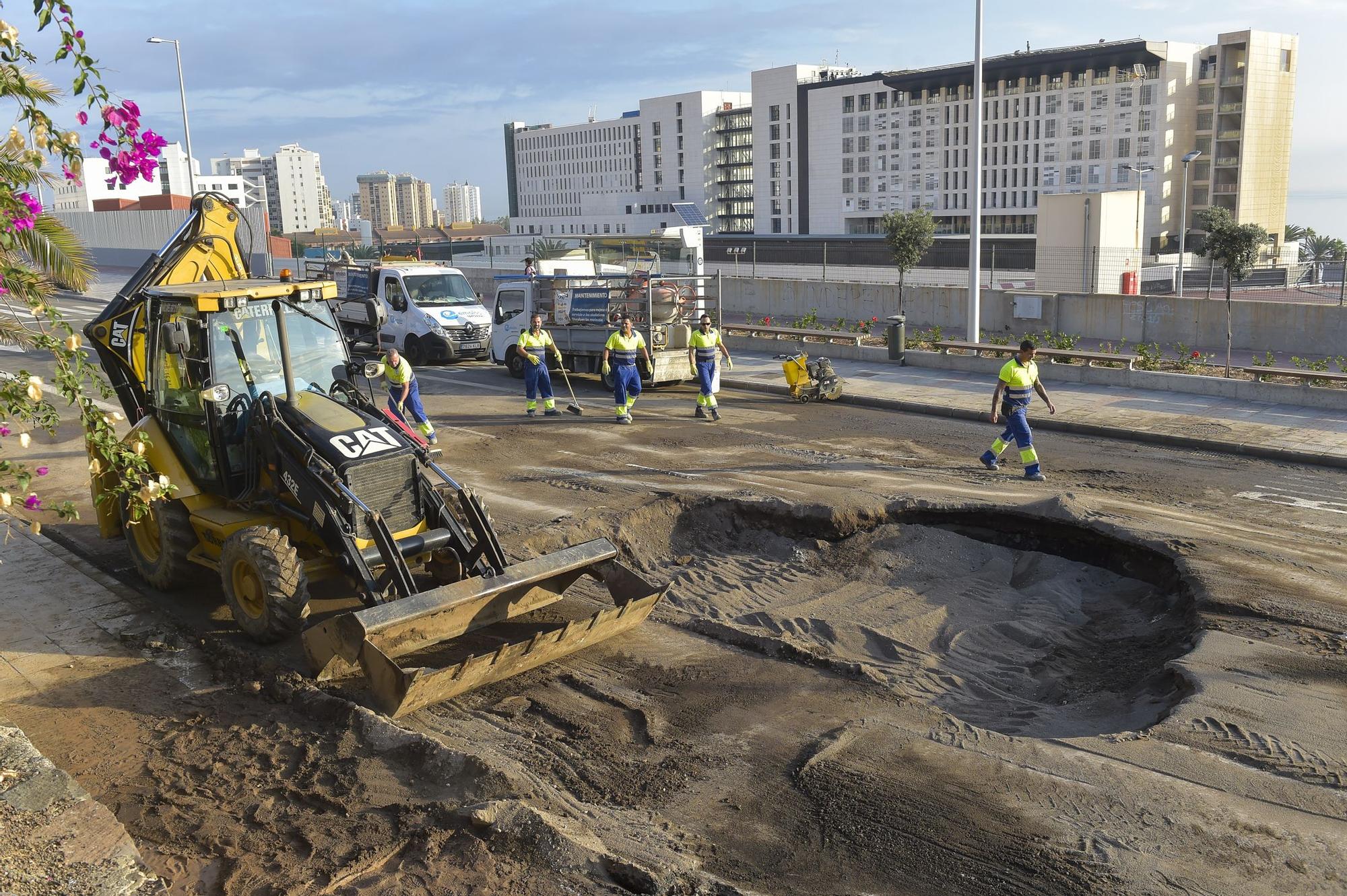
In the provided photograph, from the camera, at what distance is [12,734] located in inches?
275

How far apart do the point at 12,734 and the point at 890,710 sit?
574cm

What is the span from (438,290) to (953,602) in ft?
59.4

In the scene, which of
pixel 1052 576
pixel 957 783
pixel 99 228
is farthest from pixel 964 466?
pixel 99 228

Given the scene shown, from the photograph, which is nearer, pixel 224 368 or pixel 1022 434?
pixel 224 368

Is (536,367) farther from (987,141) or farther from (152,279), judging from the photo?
(987,141)

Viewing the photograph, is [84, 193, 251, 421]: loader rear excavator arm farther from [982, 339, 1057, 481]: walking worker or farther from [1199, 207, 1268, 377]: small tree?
[1199, 207, 1268, 377]: small tree

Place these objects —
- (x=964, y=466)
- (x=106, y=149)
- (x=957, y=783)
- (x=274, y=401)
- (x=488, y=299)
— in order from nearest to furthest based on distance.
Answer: (x=106, y=149)
(x=957, y=783)
(x=274, y=401)
(x=964, y=466)
(x=488, y=299)

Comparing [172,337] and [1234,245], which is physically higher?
[1234,245]

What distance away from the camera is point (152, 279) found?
11023mm

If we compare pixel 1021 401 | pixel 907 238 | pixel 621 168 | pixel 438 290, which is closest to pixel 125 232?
pixel 438 290

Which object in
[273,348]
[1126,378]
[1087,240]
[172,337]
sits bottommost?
[1126,378]

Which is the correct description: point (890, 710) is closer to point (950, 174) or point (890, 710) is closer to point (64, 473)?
point (64, 473)

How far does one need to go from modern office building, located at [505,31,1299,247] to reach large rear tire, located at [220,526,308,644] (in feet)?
229

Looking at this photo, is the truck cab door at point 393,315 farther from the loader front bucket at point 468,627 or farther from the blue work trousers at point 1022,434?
the loader front bucket at point 468,627
